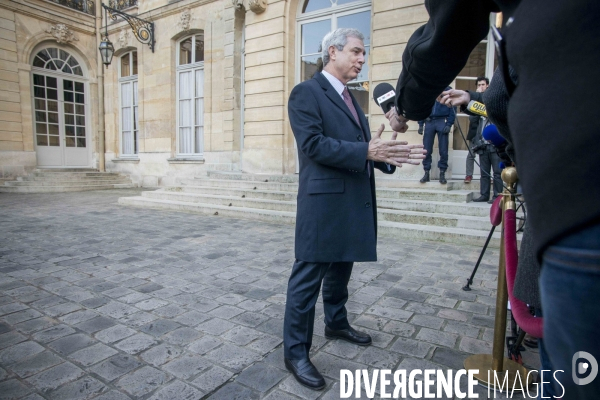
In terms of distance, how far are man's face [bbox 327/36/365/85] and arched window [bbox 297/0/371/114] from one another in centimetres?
646

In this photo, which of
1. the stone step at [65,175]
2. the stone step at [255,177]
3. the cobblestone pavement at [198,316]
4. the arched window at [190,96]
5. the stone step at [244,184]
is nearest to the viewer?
the cobblestone pavement at [198,316]

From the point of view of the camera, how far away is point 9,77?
42.5ft

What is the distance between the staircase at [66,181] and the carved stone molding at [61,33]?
15.6 feet

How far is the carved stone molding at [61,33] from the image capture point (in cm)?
1393

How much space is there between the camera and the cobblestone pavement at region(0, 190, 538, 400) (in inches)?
80.5

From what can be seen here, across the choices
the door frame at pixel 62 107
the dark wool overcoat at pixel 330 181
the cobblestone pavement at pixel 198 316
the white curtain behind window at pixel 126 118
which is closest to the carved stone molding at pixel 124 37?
the white curtain behind window at pixel 126 118

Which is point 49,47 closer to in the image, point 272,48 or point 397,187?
point 272,48

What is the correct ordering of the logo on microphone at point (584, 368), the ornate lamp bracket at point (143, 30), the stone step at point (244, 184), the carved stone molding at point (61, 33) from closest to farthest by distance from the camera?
the logo on microphone at point (584, 368)
the stone step at point (244, 184)
the ornate lamp bracket at point (143, 30)
the carved stone molding at point (61, 33)

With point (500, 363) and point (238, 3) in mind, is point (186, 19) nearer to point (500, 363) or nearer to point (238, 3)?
point (238, 3)

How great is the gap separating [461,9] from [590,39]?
470 mm

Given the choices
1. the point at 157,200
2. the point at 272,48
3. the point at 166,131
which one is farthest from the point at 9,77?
the point at 272,48

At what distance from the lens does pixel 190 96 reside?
12539mm

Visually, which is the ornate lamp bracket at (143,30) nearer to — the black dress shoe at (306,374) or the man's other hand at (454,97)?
the black dress shoe at (306,374)

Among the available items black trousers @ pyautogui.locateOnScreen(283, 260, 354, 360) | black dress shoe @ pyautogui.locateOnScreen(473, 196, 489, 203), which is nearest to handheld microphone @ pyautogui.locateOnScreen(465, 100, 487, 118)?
black trousers @ pyautogui.locateOnScreen(283, 260, 354, 360)
